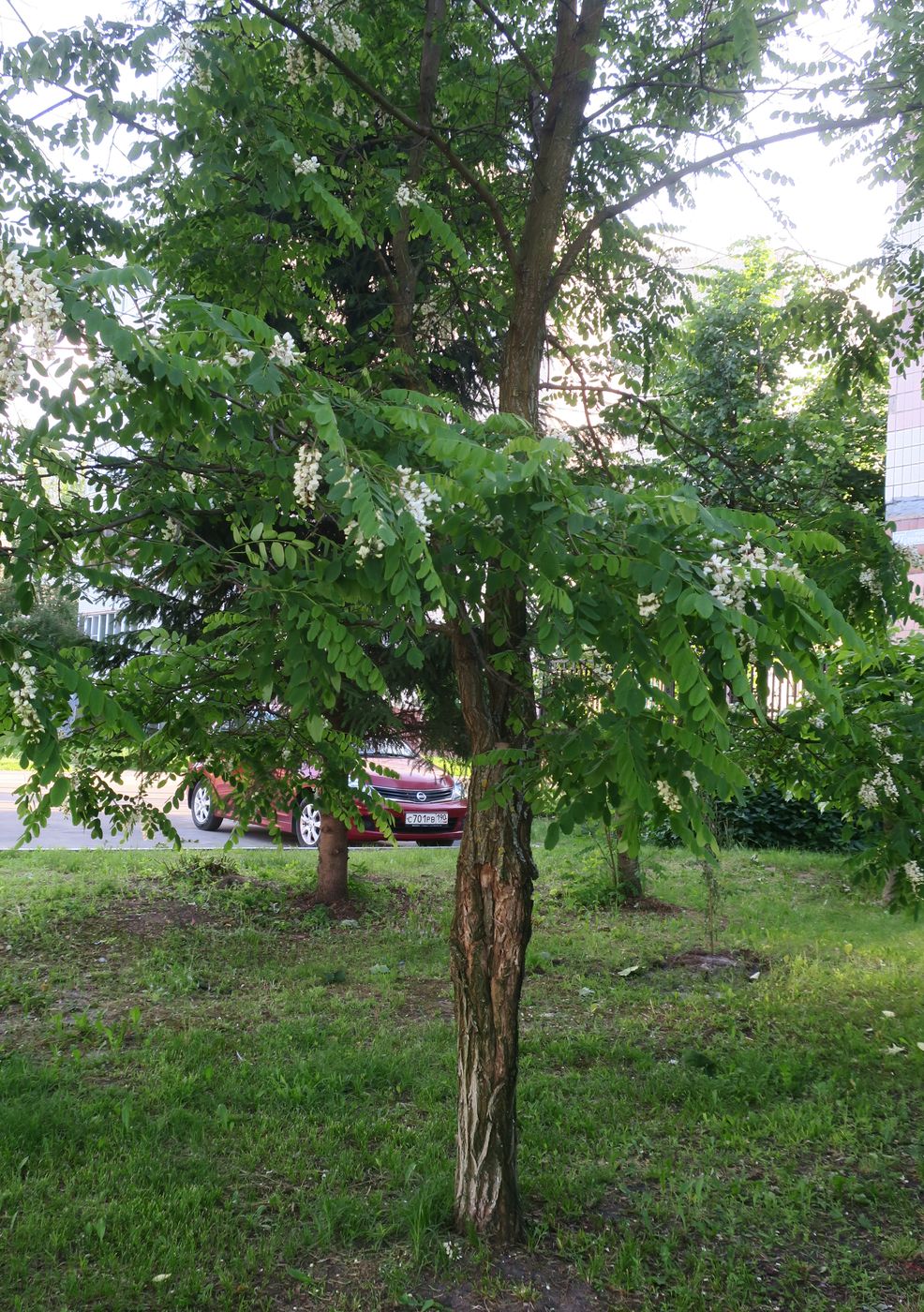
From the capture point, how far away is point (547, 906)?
971 cm

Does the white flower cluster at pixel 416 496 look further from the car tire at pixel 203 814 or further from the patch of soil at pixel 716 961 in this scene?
the car tire at pixel 203 814

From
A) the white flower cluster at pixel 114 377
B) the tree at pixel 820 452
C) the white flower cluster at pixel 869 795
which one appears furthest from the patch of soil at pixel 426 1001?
the white flower cluster at pixel 114 377

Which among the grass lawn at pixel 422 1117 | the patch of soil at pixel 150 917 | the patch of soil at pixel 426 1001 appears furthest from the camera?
the patch of soil at pixel 150 917

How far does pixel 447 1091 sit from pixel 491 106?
5.31m

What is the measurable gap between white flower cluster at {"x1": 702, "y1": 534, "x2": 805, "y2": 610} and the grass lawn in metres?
2.56

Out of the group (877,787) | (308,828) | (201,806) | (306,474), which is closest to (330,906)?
(308,828)

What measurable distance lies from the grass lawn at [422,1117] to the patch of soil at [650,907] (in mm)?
560

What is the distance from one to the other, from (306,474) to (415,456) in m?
0.37

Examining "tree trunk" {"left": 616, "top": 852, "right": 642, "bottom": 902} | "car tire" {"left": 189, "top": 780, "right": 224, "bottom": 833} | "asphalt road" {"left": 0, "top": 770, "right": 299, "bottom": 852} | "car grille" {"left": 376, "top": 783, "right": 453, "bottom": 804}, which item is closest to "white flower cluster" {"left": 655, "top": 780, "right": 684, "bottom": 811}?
"tree trunk" {"left": 616, "top": 852, "right": 642, "bottom": 902}

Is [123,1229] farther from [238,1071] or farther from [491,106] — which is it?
[491,106]

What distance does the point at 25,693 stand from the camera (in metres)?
2.53

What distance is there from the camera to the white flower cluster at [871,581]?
154 inches

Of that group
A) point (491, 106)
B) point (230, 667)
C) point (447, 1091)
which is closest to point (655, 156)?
point (491, 106)

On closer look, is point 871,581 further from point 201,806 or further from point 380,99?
point 201,806
